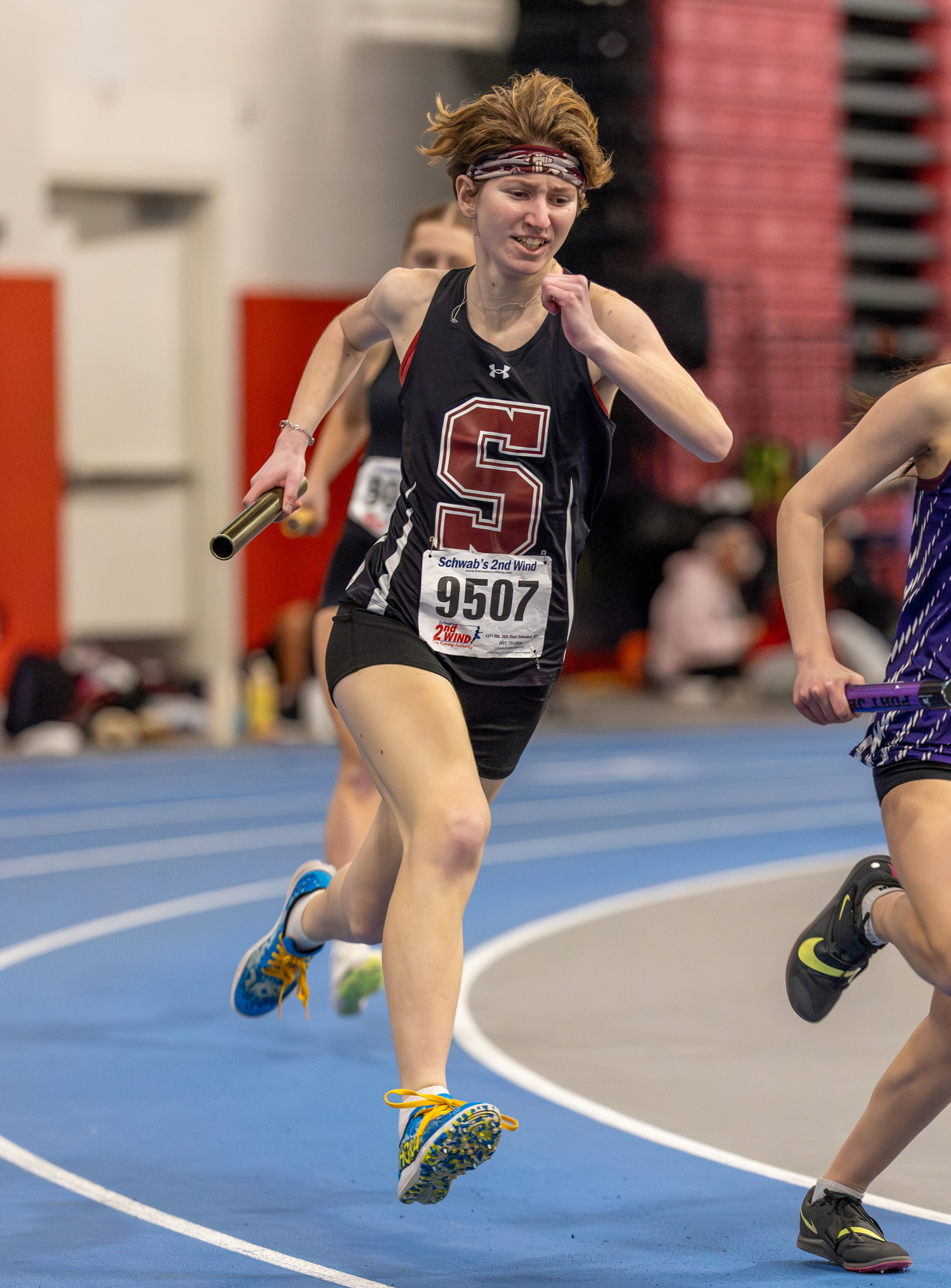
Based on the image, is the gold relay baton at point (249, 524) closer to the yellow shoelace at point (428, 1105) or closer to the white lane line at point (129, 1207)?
the yellow shoelace at point (428, 1105)

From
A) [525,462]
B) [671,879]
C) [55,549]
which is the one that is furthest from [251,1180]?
[55,549]

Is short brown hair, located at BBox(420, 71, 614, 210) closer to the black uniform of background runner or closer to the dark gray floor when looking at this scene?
the black uniform of background runner

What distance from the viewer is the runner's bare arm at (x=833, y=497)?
11.7 feet

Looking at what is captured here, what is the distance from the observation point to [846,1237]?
12.8 ft

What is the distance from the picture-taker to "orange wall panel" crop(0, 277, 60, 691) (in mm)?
17125

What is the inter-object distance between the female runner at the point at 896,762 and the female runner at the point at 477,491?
12.5 inches

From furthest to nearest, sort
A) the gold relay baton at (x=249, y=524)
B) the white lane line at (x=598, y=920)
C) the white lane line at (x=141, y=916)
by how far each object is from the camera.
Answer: the white lane line at (x=141, y=916), the white lane line at (x=598, y=920), the gold relay baton at (x=249, y=524)

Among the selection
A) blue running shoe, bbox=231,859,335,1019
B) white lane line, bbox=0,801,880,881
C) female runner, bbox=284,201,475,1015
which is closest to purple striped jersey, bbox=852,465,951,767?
blue running shoe, bbox=231,859,335,1019

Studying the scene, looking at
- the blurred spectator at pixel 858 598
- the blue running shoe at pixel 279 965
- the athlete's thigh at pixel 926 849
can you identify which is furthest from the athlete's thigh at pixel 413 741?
the blurred spectator at pixel 858 598

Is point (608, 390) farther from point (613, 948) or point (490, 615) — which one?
point (613, 948)

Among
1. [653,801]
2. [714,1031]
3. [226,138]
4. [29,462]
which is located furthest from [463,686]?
[226,138]

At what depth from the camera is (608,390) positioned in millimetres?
4062

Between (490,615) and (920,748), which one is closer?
(920,748)

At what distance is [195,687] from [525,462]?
12.7 meters
